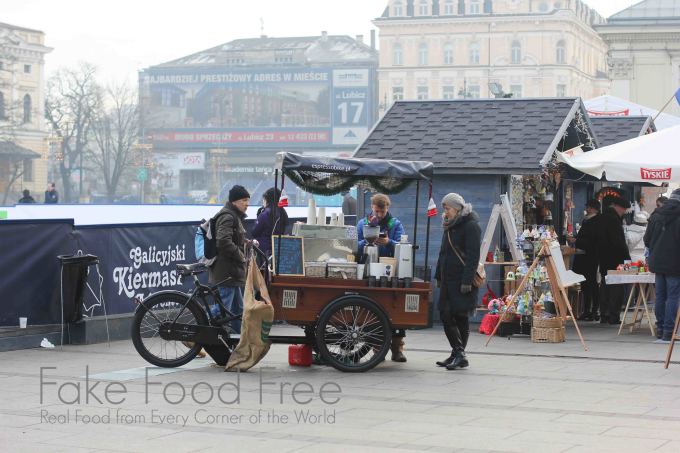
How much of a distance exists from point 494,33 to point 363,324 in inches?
5196

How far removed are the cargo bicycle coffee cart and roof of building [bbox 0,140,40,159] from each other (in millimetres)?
89139

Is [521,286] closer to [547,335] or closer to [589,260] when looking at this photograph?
[547,335]

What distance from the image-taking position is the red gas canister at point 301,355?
42.3 feet

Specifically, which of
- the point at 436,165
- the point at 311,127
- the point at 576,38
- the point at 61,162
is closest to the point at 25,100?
the point at 61,162

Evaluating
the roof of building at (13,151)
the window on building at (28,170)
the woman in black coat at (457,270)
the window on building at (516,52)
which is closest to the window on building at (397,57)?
the window on building at (516,52)

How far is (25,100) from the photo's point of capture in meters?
108

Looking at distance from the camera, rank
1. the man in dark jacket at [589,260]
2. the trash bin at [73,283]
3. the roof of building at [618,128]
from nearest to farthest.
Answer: the trash bin at [73,283] → the man in dark jacket at [589,260] → the roof of building at [618,128]

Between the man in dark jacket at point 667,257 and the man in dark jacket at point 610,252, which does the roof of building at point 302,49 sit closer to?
the man in dark jacket at point 610,252

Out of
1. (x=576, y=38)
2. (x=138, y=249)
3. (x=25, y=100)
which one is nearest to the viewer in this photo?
(x=138, y=249)

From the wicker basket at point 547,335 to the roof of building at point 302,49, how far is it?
462 ft

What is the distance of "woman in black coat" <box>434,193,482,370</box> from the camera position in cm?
1273

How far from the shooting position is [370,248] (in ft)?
42.7

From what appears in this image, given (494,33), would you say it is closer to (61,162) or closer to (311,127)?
(311,127)

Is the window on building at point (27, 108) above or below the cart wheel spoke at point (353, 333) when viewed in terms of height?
above
